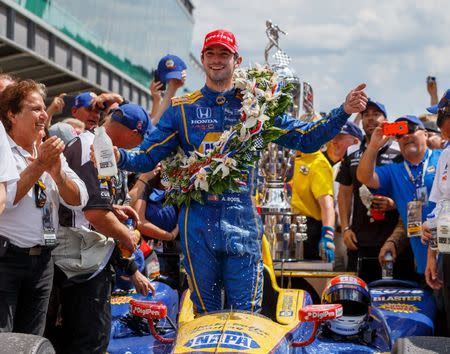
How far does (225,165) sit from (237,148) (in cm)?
14

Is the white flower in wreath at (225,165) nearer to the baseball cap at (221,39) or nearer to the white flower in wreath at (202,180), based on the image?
the white flower in wreath at (202,180)

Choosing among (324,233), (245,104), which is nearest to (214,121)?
(245,104)

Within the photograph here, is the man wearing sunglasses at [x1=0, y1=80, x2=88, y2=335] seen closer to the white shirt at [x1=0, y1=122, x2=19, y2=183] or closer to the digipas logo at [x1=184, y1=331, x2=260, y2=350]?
the white shirt at [x1=0, y1=122, x2=19, y2=183]

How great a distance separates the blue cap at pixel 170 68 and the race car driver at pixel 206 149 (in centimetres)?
248

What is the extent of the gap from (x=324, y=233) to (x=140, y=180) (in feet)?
5.61

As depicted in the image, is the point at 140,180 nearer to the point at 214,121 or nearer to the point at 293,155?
the point at 293,155

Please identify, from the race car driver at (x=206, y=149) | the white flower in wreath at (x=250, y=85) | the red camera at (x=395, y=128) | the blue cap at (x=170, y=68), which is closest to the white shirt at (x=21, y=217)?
the race car driver at (x=206, y=149)

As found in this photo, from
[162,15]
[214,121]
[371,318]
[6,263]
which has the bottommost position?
[371,318]

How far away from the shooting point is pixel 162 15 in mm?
29156

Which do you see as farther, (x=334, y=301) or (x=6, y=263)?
(x=334, y=301)

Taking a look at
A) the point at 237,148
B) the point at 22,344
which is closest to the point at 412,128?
the point at 237,148

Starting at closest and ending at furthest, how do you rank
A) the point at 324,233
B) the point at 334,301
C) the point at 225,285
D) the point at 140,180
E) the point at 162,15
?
the point at 225,285 → the point at 334,301 → the point at 140,180 → the point at 324,233 → the point at 162,15

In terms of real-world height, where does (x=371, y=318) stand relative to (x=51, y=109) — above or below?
below

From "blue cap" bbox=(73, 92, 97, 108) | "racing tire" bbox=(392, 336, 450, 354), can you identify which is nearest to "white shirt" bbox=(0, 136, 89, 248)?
"racing tire" bbox=(392, 336, 450, 354)
